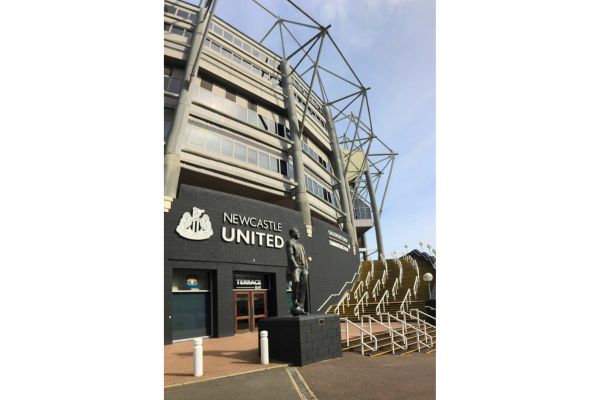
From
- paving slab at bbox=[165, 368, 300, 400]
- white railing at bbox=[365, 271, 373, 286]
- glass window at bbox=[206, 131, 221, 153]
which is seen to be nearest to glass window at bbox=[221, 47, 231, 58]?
glass window at bbox=[206, 131, 221, 153]

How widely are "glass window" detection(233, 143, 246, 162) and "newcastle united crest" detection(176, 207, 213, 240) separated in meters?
5.95

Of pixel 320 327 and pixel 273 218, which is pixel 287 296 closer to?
pixel 273 218

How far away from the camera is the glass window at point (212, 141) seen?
1950 centimetres

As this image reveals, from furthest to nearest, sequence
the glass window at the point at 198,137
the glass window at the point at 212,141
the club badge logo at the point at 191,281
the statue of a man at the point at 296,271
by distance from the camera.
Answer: the glass window at the point at 212,141
the glass window at the point at 198,137
the club badge logo at the point at 191,281
the statue of a man at the point at 296,271

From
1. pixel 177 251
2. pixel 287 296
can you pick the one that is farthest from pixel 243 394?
pixel 287 296

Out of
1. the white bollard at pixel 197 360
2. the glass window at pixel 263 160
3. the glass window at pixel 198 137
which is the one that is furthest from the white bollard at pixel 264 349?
the glass window at pixel 263 160

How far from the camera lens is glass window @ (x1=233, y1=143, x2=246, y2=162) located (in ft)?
67.7

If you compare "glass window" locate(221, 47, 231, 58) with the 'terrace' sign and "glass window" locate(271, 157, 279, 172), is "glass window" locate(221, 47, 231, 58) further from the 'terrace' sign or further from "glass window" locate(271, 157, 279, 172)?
the 'terrace' sign

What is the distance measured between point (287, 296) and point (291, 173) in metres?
8.98

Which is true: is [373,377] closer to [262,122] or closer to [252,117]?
[252,117]

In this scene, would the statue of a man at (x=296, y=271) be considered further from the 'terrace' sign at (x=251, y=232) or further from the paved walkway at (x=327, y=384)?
the 'terrace' sign at (x=251, y=232)

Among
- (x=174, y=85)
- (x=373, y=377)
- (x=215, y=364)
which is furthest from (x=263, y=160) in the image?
(x=373, y=377)

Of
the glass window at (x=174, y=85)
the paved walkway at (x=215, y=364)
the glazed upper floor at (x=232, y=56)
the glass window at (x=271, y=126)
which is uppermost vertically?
the glazed upper floor at (x=232, y=56)

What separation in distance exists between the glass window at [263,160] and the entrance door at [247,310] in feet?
27.7
